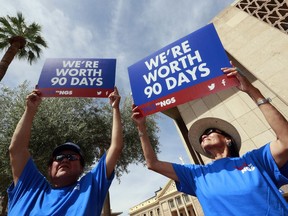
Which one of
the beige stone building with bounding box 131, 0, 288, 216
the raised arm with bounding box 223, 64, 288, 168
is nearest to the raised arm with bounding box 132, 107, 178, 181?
the raised arm with bounding box 223, 64, 288, 168

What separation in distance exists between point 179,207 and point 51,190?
52538mm

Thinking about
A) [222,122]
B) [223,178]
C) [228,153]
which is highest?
[222,122]

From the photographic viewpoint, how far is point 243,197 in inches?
83.4

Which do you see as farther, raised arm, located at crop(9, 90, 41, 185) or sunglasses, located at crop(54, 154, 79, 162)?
sunglasses, located at crop(54, 154, 79, 162)

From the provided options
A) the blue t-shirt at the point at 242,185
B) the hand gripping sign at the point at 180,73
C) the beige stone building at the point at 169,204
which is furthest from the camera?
the beige stone building at the point at 169,204

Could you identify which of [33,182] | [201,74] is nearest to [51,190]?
[33,182]

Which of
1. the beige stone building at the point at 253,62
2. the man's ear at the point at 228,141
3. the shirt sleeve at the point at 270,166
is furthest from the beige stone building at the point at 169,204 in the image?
the shirt sleeve at the point at 270,166

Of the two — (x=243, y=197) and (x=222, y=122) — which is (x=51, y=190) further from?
(x=222, y=122)

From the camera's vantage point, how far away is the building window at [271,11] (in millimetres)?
10344

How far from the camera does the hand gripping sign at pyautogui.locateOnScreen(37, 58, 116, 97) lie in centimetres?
358

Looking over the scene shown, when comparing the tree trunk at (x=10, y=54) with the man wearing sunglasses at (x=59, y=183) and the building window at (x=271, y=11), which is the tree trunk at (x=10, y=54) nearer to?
the man wearing sunglasses at (x=59, y=183)

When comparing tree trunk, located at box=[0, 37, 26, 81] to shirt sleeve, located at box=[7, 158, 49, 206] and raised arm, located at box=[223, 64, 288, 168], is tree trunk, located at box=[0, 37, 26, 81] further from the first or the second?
raised arm, located at box=[223, 64, 288, 168]

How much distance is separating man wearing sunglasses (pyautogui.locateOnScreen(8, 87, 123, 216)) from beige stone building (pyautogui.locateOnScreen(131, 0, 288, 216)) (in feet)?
28.7

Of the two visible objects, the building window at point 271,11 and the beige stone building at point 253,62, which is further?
the building window at point 271,11
